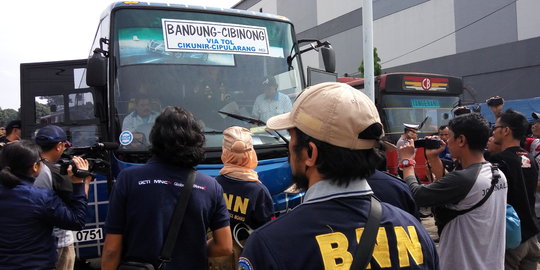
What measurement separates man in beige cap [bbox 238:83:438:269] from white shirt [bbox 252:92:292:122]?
11.0 ft

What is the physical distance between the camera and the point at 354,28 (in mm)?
32219

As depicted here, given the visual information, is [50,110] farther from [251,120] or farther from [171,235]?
[171,235]

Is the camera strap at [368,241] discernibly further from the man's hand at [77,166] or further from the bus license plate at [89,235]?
the bus license plate at [89,235]

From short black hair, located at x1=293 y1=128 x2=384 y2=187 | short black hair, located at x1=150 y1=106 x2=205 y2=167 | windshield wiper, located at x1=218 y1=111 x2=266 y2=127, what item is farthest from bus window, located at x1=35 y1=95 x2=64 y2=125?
short black hair, located at x1=293 y1=128 x2=384 y2=187

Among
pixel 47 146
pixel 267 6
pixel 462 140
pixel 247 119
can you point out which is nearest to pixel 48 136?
pixel 47 146

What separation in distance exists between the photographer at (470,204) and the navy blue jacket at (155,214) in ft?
4.47

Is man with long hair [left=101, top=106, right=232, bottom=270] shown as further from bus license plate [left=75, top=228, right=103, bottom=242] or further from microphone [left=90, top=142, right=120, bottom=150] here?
bus license plate [left=75, top=228, right=103, bottom=242]

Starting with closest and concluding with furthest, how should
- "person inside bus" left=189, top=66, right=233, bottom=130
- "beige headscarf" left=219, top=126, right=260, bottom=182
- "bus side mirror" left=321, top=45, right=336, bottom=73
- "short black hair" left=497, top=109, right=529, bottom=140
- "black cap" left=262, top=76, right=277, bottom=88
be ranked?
"beige headscarf" left=219, top=126, right=260, bottom=182 → "short black hair" left=497, top=109, right=529, bottom=140 → "person inside bus" left=189, top=66, right=233, bottom=130 → "black cap" left=262, top=76, right=277, bottom=88 → "bus side mirror" left=321, top=45, right=336, bottom=73

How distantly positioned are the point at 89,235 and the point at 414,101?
336 inches

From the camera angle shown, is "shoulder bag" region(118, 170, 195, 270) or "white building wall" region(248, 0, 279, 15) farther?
"white building wall" region(248, 0, 279, 15)

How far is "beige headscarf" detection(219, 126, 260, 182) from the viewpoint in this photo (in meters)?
3.30

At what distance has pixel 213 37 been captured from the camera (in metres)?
4.93

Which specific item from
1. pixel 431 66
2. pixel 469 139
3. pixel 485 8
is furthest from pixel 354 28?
pixel 469 139

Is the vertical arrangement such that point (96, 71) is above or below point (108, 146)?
above
